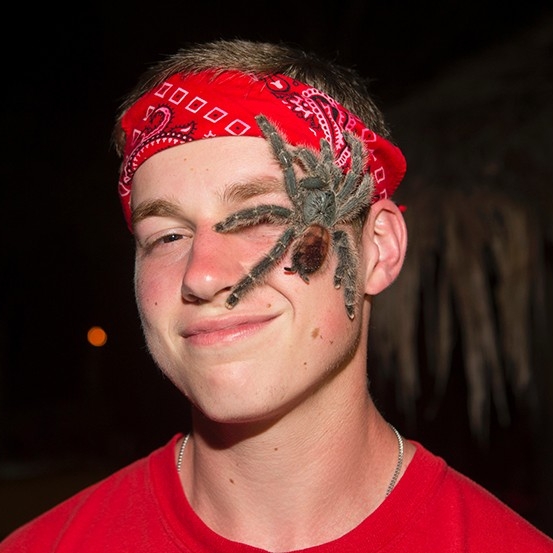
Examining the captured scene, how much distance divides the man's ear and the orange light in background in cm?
765

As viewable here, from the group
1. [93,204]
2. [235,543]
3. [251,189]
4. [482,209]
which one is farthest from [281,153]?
[93,204]

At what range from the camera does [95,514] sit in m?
2.66

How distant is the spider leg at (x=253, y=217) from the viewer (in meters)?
2.37

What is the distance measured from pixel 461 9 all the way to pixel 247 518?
4.95 metres

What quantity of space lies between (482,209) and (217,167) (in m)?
3.49

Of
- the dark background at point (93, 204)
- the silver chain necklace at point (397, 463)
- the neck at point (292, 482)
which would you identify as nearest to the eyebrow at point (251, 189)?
the neck at point (292, 482)

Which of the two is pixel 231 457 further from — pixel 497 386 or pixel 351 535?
pixel 497 386

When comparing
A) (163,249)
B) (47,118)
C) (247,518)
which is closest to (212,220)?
(163,249)

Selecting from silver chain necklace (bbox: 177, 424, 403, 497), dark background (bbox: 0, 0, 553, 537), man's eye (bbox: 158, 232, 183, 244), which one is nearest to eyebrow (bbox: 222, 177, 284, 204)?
man's eye (bbox: 158, 232, 183, 244)

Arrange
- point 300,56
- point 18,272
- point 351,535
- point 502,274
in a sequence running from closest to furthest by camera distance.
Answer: point 351,535 < point 300,56 < point 502,274 < point 18,272

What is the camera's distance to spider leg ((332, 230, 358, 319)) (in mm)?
2488

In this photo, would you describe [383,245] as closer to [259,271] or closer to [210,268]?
[259,271]

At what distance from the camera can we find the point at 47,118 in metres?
7.55

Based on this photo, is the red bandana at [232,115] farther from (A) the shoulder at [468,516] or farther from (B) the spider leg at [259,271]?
(A) the shoulder at [468,516]
